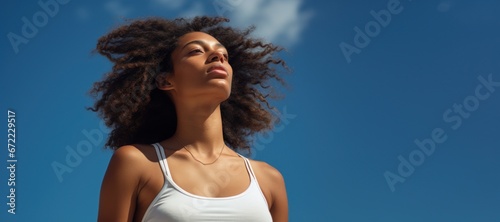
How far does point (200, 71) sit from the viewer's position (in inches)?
189

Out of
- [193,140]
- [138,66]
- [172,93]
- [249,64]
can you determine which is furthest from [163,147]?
[249,64]

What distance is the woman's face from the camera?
477 centimetres

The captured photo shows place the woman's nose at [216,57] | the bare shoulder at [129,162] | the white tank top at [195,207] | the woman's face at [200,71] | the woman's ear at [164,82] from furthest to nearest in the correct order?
the woman's ear at [164,82], the woman's nose at [216,57], the woman's face at [200,71], the bare shoulder at [129,162], the white tank top at [195,207]

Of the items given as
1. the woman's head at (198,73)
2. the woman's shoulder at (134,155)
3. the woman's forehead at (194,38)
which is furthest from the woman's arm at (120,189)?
the woman's forehead at (194,38)

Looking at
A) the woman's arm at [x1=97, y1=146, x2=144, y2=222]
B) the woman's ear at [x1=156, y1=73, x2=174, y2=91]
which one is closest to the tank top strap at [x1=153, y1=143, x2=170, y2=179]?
the woman's arm at [x1=97, y1=146, x2=144, y2=222]

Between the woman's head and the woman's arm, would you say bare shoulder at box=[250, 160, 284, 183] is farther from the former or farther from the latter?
the woman's arm

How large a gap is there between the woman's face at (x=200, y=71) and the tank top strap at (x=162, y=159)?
480 mm

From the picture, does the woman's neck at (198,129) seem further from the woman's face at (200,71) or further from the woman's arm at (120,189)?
the woman's arm at (120,189)

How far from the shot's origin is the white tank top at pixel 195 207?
4.24 meters

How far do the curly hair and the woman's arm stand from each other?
0.78 m

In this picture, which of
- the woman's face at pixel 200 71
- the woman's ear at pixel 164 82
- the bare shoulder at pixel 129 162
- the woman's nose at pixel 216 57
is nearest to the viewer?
the bare shoulder at pixel 129 162

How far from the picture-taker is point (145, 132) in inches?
206

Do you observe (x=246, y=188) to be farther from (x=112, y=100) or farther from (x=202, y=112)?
(x=112, y=100)

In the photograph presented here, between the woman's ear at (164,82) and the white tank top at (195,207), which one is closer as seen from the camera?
the white tank top at (195,207)
